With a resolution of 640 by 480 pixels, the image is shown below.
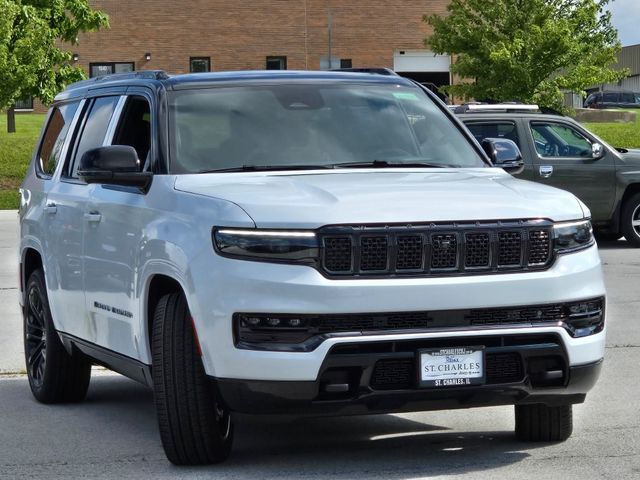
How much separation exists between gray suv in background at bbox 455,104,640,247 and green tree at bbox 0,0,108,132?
1757 centimetres

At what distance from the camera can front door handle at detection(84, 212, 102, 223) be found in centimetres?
786

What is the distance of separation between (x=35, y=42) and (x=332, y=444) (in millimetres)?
29195

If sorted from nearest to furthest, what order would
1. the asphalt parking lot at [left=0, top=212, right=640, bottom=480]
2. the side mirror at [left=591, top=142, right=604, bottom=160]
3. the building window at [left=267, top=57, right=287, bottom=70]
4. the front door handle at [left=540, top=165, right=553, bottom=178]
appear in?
the asphalt parking lot at [left=0, top=212, right=640, bottom=480], the front door handle at [left=540, top=165, right=553, bottom=178], the side mirror at [left=591, top=142, right=604, bottom=160], the building window at [left=267, top=57, right=287, bottom=70]

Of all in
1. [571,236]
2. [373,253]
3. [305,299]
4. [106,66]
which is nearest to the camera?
[305,299]

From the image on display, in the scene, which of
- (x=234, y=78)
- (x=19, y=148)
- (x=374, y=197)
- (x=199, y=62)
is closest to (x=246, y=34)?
(x=199, y=62)

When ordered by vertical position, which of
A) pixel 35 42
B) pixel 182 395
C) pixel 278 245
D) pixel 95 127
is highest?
pixel 95 127

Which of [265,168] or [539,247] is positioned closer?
[539,247]

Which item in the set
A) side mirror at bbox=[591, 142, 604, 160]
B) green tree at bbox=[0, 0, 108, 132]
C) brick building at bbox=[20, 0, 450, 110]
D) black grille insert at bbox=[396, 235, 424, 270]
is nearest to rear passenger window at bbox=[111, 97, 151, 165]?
black grille insert at bbox=[396, 235, 424, 270]

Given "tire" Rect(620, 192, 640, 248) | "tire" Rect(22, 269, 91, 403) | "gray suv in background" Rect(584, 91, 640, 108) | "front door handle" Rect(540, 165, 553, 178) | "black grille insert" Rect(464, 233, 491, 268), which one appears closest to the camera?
"black grille insert" Rect(464, 233, 491, 268)

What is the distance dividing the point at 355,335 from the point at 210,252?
2.39 ft

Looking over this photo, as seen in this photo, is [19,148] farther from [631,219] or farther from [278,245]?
[278,245]

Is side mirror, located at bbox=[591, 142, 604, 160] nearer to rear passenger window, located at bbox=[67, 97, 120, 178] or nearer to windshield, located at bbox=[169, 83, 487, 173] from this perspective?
windshield, located at bbox=[169, 83, 487, 173]

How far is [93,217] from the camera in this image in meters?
7.93

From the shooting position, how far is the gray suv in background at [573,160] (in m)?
19.5
